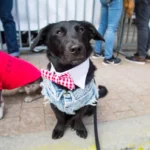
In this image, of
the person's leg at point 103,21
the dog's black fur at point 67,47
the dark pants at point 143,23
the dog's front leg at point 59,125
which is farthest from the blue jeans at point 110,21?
the dog's front leg at point 59,125

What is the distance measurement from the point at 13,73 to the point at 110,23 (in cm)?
210

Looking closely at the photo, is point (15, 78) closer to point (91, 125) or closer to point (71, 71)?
point (71, 71)

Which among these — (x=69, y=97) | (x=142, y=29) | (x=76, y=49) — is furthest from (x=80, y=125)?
(x=142, y=29)

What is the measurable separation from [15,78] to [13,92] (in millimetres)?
501

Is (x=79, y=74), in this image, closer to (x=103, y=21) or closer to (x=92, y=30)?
(x=92, y=30)

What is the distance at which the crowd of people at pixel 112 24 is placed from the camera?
3441mm

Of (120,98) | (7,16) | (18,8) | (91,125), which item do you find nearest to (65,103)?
(91,125)

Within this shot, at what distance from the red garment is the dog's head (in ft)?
1.66

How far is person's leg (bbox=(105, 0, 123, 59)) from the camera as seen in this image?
3429mm

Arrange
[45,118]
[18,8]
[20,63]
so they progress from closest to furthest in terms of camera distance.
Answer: [45,118]
[20,63]
[18,8]

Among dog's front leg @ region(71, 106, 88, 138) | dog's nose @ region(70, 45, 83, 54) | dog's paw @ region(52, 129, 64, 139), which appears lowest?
dog's paw @ region(52, 129, 64, 139)

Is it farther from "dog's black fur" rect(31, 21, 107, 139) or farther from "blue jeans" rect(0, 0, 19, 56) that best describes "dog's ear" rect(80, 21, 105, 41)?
"blue jeans" rect(0, 0, 19, 56)

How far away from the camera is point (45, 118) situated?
212 cm

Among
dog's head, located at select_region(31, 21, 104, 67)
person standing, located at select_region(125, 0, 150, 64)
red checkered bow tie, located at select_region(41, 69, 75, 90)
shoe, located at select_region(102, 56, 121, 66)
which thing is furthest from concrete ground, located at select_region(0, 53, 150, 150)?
person standing, located at select_region(125, 0, 150, 64)
